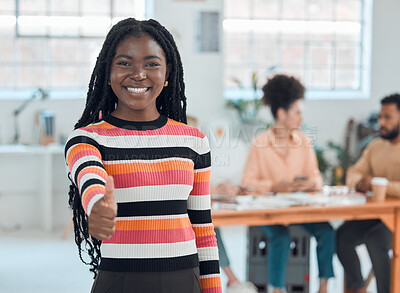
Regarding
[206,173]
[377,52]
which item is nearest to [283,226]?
[206,173]

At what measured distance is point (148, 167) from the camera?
1138mm

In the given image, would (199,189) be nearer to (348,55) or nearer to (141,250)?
(141,250)

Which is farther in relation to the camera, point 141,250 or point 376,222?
point 376,222

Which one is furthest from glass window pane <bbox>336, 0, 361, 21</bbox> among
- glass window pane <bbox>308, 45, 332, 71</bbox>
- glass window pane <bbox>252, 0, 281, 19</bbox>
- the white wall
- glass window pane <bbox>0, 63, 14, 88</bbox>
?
glass window pane <bbox>0, 63, 14, 88</bbox>

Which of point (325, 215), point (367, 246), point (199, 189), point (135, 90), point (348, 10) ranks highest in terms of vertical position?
point (348, 10)

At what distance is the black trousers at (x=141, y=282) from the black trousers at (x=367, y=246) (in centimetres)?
234

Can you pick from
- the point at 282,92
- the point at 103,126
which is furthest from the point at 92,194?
the point at 282,92

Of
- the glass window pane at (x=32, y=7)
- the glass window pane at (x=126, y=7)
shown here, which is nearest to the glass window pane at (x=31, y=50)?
the glass window pane at (x=32, y=7)

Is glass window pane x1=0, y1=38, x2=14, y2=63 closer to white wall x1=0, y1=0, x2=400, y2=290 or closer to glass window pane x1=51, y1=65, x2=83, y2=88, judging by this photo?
glass window pane x1=51, y1=65, x2=83, y2=88

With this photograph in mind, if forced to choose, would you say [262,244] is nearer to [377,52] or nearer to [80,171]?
[80,171]

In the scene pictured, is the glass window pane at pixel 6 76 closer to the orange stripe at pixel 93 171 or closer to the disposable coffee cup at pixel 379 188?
the disposable coffee cup at pixel 379 188

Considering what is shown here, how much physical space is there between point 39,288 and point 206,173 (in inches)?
109

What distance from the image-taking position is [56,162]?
17.4ft

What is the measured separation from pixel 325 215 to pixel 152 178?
2.02m
